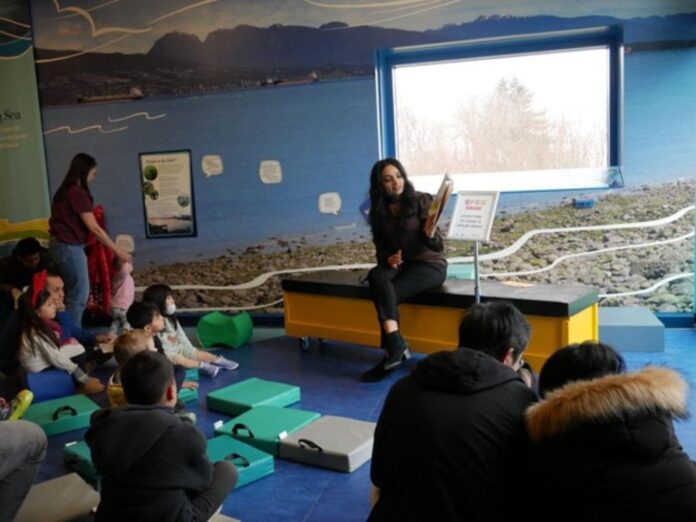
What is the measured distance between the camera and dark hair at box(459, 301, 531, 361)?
7.29ft

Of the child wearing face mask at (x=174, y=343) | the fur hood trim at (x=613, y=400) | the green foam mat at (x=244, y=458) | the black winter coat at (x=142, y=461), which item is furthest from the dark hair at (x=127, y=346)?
the fur hood trim at (x=613, y=400)

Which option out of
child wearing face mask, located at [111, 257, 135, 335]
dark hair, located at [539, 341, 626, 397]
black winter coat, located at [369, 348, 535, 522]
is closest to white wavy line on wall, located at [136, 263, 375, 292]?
child wearing face mask, located at [111, 257, 135, 335]

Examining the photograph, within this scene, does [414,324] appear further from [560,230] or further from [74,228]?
[74,228]

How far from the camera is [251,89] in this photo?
6.03 m

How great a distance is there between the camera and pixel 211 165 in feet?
20.5

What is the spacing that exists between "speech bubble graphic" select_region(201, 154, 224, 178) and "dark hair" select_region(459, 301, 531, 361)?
437 centimetres

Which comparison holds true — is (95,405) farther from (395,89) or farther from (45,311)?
(395,89)

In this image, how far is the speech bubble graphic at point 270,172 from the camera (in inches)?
239

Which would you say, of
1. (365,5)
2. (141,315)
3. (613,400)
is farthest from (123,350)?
(365,5)

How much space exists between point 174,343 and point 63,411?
85 centimetres

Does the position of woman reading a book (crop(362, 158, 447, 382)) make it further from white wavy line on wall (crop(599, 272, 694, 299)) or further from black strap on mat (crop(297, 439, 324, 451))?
white wavy line on wall (crop(599, 272, 694, 299))

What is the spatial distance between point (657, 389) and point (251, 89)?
5.07 metres

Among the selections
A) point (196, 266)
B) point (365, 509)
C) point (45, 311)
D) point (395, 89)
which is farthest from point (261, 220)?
point (365, 509)

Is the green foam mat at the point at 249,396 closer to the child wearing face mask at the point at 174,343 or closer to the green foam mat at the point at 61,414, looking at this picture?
the child wearing face mask at the point at 174,343
